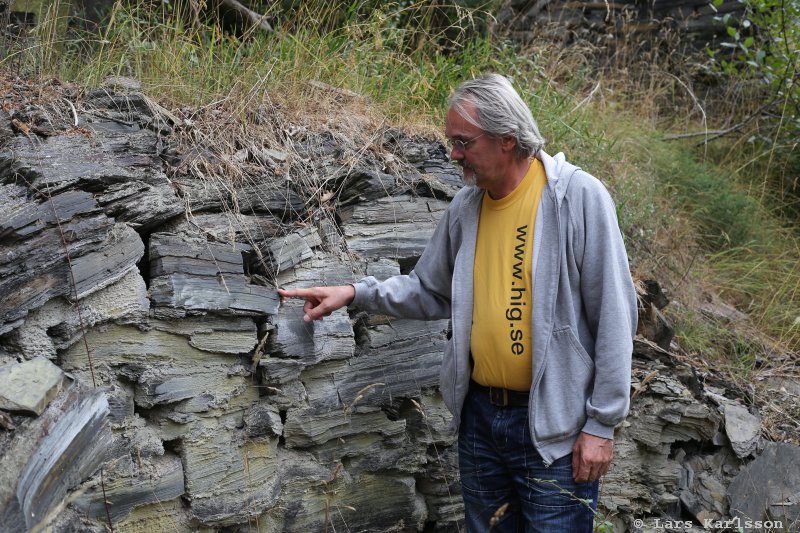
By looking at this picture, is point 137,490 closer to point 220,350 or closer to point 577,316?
point 220,350

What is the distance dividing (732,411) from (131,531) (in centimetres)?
342

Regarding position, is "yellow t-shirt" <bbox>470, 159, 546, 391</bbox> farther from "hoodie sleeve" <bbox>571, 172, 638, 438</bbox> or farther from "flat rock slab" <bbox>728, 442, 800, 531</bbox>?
"flat rock slab" <bbox>728, 442, 800, 531</bbox>

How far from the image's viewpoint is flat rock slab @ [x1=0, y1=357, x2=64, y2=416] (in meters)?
2.65

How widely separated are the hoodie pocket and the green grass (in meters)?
2.11

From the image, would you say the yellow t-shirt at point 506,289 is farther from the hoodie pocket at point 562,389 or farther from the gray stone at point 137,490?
the gray stone at point 137,490

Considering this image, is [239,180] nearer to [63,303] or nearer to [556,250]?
[63,303]

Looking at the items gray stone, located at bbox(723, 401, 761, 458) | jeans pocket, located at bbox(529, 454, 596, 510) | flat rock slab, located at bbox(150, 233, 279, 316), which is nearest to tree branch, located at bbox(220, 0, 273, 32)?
flat rock slab, located at bbox(150, 233, 279, 316)

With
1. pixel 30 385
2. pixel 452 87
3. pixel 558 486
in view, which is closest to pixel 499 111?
pixel 558 486

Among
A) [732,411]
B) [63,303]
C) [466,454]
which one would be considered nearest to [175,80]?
[63,303]

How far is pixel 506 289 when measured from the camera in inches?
115

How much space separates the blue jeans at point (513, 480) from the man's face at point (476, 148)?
2.64 feet

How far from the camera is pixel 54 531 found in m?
2.88

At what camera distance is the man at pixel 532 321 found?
2.80 metres

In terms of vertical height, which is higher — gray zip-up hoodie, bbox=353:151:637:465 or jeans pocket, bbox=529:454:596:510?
gray zip-up hoodie, bbox=353:151:637:465
